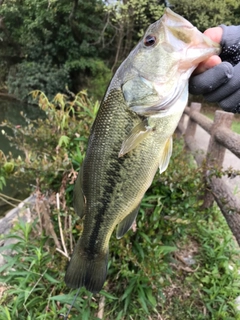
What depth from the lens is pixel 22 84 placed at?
58.5ft

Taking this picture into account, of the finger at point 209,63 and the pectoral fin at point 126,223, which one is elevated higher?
the finger at point 209,63

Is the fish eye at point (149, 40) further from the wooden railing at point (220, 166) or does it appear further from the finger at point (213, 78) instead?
the wooden railing at point (220, 166)

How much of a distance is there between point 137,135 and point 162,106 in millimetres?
169

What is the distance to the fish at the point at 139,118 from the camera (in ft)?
4.18

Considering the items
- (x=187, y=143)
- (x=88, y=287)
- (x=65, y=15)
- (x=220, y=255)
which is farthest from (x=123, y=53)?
(x=88, y=287)

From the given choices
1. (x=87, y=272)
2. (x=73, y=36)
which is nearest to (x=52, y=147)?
(x=87, y=272)

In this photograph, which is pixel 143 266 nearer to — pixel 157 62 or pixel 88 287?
pixel 88 287

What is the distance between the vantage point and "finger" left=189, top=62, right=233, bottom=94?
1.25 meters

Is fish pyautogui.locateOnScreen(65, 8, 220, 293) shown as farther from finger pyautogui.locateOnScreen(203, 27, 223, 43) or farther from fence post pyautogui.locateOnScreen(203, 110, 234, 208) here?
fence post pyautogui.locateOnScreen(203, 110, 234, 208)

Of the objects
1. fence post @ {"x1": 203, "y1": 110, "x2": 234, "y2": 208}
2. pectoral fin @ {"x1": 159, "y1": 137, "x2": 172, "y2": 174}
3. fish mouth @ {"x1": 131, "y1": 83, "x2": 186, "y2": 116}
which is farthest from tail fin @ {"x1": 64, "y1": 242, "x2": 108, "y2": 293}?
fence post @ {"x1": 203, "y1": 110, "x2": 234, "y2": 208}

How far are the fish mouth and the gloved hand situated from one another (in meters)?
0.07

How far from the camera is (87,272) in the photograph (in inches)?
70.3

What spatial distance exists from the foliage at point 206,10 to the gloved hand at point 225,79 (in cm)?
1380

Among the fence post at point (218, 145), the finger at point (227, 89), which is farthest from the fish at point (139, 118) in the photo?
the fence post at point (218, 145)
